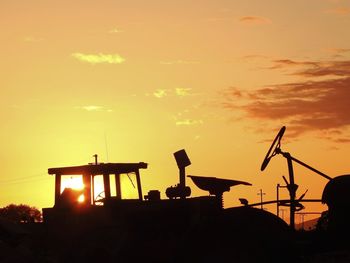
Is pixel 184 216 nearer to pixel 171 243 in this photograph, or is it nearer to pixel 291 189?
pixel 171 243

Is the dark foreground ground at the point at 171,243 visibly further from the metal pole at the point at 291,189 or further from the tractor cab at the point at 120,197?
the metal pole at the point at 291,189

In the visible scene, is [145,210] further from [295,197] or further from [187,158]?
[295,197]

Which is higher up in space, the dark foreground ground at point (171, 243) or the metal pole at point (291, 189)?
the metal pole at point (291, 189)

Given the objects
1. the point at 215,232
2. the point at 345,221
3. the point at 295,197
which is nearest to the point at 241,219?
the point at 215,232

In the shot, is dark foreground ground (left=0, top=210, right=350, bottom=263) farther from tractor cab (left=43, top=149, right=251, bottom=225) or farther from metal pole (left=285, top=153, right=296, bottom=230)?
metal pole (left=285, top=153, right=296, bottom=230)

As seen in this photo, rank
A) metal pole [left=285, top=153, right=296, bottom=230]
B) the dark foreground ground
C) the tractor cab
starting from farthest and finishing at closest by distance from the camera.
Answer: the tractor cab
metal pole [left=285, top=153, right=296, bottom=230]
the dark foreground ground

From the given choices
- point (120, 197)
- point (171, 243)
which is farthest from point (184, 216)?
point (120, 197)

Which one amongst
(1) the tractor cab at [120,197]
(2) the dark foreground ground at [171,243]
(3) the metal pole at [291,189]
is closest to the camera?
(2) the dark foreground ground at [171,243]

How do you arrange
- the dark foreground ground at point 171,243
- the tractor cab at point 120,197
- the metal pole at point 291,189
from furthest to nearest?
the tractor cab at point 120,197, the metal pole at point 291,189, the dark foreground ground at point 171,243

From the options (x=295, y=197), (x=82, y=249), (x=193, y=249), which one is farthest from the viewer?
(x=82, y=249)

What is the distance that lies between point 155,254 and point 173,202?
1.15 m

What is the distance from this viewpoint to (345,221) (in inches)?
554

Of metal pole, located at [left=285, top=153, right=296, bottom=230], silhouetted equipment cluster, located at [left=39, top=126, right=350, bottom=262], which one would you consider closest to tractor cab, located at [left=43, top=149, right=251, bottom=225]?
silhouetted equipment cluster, located at [left=39, top=126, right=350, bottom=262]


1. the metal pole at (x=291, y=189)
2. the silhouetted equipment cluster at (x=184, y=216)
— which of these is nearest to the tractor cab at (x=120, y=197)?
the silhouetted equipment cluster at (x=184, y=216)
